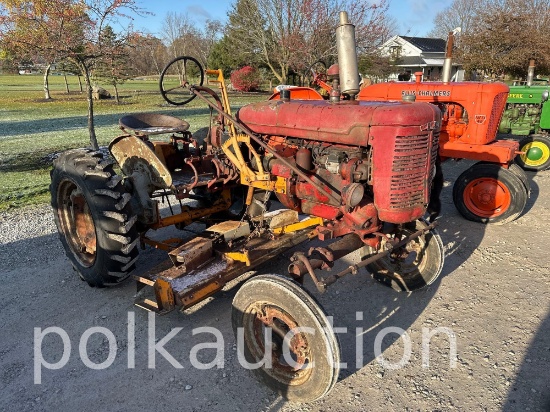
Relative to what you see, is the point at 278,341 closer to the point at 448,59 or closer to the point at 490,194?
the point at 490,194

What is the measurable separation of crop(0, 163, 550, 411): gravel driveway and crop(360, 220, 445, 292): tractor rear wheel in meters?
0.13

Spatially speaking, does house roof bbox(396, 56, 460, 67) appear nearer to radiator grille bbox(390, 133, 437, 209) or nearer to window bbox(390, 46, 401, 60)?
window bbox(390, 46, 401, 60)

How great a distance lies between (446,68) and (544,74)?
18272 mm

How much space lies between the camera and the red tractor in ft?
8.71

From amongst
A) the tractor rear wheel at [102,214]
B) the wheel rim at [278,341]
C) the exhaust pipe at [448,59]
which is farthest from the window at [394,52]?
the wheel rim at [278,341]

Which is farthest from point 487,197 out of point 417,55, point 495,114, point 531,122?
point 417,55

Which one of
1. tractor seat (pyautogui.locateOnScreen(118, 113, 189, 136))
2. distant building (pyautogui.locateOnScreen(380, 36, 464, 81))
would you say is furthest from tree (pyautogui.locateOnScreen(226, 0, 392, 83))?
distant building (pyautogui.locateOnScreen(380, 36, 464, 81))

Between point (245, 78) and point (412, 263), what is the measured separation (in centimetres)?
2666

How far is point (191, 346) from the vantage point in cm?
313

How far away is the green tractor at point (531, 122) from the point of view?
828cm

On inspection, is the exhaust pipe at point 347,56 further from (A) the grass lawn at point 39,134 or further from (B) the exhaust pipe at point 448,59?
(A) the grass lawn at point 39,134

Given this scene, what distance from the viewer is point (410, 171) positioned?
111 inches

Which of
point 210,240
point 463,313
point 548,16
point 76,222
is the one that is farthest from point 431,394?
point 548,16

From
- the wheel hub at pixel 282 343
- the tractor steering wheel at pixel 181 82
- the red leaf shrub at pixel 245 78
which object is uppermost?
the red leaf shrub at pixel 245 78
